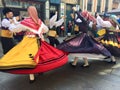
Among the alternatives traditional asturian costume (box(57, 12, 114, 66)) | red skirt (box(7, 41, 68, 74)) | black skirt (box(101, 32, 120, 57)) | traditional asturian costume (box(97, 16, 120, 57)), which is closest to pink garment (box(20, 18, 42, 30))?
red skirt (box(7, 41, 68, 74))

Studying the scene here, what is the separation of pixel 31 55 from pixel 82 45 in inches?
62.9

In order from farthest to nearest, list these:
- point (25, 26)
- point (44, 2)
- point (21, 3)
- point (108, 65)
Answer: point (44, 2)
point (21, 3)
point (108, 65)
point (25, 26)

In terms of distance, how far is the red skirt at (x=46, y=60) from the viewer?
388 centimetres

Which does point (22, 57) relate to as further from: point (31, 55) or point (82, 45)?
point (82, 45)

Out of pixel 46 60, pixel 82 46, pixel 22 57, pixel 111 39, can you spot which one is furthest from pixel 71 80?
pixel 111 39

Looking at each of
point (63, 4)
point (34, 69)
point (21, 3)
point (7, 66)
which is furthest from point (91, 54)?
point (63, 4)

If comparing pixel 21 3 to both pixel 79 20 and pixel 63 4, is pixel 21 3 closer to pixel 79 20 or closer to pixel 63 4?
pixel 63 4

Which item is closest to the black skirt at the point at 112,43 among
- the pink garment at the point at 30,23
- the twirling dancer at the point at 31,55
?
the twirling dancer at the point at 31,55

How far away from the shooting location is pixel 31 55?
154 inches

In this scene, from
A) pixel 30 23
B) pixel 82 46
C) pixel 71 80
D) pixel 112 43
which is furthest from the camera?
pixel 112 43

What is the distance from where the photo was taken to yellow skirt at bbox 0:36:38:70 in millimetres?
3768

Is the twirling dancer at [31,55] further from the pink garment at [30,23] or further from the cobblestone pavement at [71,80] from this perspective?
the cobblestone pavement at [71,80]

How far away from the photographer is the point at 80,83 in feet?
14.3

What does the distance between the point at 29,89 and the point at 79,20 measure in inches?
90.6
